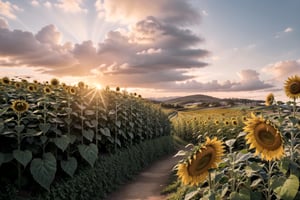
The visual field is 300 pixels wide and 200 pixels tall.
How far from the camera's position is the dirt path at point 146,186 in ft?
26.6

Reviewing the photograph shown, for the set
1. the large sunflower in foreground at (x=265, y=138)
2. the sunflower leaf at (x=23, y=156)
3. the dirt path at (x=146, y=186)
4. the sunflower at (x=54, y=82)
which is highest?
the sunflower at (x=54, y=82)

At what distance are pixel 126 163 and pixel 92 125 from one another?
2462 millimetres

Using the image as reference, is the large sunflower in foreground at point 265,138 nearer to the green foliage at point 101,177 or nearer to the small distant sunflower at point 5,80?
the green foliage at point 101,177

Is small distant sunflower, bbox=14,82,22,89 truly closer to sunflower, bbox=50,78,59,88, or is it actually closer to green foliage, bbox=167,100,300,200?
sunflower, bbox=50,78,59,88

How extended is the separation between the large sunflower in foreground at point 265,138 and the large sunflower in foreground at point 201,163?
324 mm

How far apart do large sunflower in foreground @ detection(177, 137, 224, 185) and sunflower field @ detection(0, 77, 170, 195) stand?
10.1 feet

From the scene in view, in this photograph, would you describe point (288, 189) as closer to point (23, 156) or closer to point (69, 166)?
point (23, 156)

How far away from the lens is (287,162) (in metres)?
3.63

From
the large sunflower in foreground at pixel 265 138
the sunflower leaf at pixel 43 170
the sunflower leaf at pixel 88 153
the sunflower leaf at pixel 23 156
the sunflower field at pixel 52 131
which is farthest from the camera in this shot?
the sunflower leaf at pixel 88 153

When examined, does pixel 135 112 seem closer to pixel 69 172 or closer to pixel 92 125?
pixel 92 125

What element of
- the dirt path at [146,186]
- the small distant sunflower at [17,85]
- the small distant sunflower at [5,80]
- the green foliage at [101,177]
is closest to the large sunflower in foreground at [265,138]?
the green foliage at [101,177]

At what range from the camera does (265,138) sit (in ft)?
10.6

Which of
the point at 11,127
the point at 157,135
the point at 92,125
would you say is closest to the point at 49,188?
the point at 11,127

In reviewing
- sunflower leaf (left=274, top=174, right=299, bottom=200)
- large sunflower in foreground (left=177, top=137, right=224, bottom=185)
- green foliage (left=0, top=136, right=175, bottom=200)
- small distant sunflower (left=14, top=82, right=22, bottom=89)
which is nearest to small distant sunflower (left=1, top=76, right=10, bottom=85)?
small distant sunflower (left=14, top=82, right=22, bottom=89)
